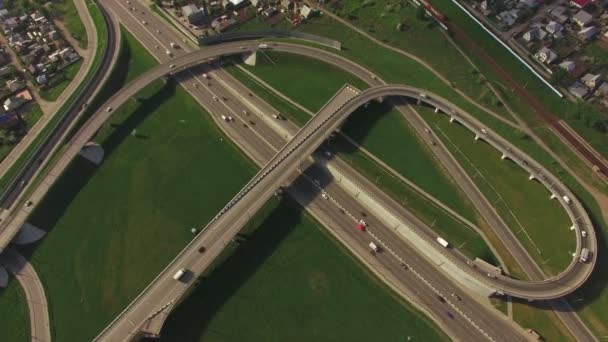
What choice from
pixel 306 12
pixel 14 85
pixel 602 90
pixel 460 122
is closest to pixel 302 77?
pixel 306 12

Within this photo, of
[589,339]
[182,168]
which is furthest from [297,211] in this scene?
[589,339]

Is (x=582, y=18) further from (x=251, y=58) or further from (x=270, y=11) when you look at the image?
(x=251, y=58)

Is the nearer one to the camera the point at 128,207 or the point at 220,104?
the point at 128,207

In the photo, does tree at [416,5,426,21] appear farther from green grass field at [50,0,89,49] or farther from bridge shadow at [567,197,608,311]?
green grass field at [50,0,89,49]

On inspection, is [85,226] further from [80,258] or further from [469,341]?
[469,341]

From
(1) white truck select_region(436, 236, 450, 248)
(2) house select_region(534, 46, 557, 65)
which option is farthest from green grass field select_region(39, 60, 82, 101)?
(2) house select_region(534, 46, 557, 65)

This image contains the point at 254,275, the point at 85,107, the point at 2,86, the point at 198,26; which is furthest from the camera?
the point at 198,26

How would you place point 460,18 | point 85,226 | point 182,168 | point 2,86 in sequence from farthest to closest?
point 460,18 < point 2,86 < point 182,168 < point 85,226

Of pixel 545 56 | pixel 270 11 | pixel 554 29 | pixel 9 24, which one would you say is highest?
pixel 554 29
